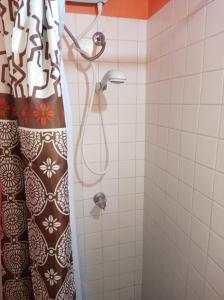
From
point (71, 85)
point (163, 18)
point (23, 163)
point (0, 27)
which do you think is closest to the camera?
point (0, 27)

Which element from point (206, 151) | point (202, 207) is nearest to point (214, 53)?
point (206, 151)

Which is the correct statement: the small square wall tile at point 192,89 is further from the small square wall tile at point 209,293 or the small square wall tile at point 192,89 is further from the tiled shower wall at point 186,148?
the small square wall tile at point 209,293

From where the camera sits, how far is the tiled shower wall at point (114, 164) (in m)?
1.25

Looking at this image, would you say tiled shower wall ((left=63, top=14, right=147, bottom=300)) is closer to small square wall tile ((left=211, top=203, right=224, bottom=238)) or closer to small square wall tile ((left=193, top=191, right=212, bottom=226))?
small square wall tile ((left=193, top=191, right=212, bottom=226))

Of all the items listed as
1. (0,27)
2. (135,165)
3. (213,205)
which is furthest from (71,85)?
(213,205)

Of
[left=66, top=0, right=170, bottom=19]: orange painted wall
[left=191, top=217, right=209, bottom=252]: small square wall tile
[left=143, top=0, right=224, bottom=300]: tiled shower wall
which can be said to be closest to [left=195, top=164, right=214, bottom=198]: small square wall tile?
[left=143, top=0, right=224, bottom=300]: tiled shower wall

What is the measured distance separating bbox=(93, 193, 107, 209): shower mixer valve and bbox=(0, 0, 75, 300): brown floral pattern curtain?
1.78 feet

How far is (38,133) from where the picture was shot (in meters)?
0.72

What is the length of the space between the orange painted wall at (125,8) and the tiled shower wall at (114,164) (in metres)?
0.03

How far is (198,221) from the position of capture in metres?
0.94

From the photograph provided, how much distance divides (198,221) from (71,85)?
37.8 inches

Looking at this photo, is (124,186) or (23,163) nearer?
(23,163)

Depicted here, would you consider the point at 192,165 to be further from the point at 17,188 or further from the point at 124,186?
the point at 17,188

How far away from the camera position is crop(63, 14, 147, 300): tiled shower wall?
1.25 meters
